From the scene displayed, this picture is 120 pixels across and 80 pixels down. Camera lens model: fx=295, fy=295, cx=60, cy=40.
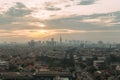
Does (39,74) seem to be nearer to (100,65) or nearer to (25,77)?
(25,77)

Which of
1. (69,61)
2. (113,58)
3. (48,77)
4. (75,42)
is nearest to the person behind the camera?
(48,77)

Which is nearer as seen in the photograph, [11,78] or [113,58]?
[11,78]

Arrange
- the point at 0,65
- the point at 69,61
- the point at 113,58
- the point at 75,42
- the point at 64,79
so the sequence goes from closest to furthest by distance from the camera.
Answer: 1. the point at 64,79
2. the point at 0,65
3. the point at 69,61
4. the point at 113,58
5. the point at 75,42

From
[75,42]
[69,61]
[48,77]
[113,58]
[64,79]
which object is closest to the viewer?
[64,79]

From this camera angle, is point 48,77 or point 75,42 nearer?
point 48,77

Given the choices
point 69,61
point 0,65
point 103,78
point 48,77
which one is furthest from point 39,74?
point 69,61

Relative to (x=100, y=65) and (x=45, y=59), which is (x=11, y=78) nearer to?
(x=100, y=65)

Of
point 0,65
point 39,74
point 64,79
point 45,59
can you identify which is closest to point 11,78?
point 39,74

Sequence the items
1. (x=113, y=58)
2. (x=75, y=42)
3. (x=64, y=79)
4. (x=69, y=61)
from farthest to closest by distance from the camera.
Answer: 1. (x=75, y=42)
2. (x=113, y=58)
3. (x=69, y=61)
4. (x=64, y=79)

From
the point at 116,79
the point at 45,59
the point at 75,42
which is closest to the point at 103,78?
the point at 116,79
